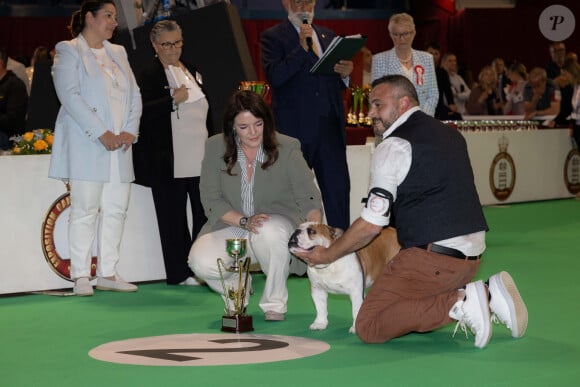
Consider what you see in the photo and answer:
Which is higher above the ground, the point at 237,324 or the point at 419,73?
the point at 419,73

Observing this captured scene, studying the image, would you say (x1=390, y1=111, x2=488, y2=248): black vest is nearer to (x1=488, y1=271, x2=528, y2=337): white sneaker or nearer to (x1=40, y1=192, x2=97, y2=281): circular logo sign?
(x1=488, y1=271, x2=528, y2=337): white sneaker

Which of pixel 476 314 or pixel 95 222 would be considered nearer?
pixel 476 314

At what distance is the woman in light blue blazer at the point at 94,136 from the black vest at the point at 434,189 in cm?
228

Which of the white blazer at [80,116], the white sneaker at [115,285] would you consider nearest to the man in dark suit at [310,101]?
the white blazer at [80,116]

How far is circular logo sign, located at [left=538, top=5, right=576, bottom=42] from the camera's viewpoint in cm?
1716

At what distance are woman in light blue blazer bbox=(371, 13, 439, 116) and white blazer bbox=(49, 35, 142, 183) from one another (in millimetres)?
2073

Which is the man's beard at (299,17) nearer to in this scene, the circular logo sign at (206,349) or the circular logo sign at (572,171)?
the circular logo sign at (206,349)

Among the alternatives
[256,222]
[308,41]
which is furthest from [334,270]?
[308,41]

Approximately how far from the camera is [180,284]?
277 inches

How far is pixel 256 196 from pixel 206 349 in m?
1.15

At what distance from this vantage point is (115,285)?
6.71 metres

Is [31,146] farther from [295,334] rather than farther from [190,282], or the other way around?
[295,334]

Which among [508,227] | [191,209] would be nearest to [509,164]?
[508,227]

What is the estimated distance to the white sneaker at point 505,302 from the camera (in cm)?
492
